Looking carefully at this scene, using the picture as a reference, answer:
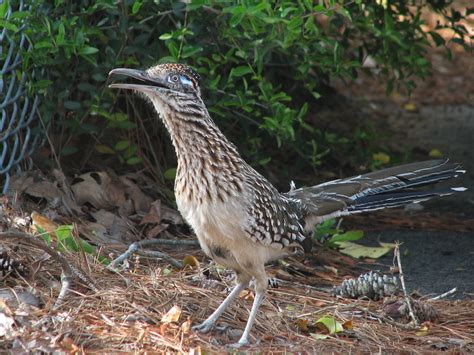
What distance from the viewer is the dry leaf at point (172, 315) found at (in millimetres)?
4434

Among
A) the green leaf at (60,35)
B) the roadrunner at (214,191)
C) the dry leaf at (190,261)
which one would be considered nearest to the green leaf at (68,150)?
the green leaf at (60,35)

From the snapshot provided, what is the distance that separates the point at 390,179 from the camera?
18.1ft

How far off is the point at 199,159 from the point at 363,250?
2.41 meters

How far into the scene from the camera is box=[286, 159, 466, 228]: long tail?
5.42 metres

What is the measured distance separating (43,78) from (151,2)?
2.82 ft

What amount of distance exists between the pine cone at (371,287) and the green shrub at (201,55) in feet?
4.38

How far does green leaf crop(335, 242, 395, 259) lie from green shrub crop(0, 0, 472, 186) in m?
0.85

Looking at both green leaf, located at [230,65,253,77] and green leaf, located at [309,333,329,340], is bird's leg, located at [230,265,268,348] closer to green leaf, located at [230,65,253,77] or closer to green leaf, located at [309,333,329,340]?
green leaf, located at [309,333,329,340]

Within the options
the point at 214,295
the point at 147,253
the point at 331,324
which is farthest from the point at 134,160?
the point at 331,324

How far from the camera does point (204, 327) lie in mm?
4645

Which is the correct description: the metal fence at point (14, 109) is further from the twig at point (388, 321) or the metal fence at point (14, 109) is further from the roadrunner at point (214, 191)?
the twig at point (388, 321)

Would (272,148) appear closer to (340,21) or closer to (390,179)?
(340,21)

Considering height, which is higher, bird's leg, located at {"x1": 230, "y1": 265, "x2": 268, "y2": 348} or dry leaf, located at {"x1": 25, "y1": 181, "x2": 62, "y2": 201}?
dry leaf, located at {"x1": 25, "y1": 181, "x2": 62, "y2": 201}

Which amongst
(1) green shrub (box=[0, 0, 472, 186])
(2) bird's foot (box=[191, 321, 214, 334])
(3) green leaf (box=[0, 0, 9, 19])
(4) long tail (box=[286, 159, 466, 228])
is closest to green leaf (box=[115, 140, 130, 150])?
(1) green shrub (box=[0, 0, 472, 186])
